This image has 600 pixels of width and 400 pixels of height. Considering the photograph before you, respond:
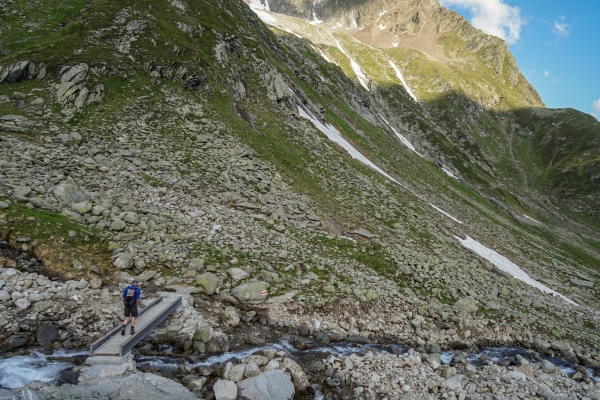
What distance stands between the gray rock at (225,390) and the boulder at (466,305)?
17.7 m

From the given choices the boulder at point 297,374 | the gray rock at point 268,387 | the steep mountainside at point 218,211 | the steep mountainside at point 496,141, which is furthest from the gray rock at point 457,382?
the steep mountainside at point 496,141

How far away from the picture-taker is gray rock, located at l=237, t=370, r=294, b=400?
1253cm

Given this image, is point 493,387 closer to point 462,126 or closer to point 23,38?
point 23,38

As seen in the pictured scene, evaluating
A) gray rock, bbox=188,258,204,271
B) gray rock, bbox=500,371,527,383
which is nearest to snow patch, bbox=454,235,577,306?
gray rock, bbox=500,371,527,383

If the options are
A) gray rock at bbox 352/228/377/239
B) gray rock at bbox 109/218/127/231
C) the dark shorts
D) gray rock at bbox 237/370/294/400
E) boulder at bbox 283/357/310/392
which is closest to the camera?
gray rock at bbox 237/370/294/400

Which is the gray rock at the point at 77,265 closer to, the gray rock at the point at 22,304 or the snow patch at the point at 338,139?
the gray rock at the point at 22,304

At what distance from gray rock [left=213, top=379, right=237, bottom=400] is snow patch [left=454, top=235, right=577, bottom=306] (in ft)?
112

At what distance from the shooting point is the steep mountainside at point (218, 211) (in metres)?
17.7

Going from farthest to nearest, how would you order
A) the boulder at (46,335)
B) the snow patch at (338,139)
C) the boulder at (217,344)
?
the snow patch at (338,139)
the boulder at (217,344)
the boulder at (46,335)

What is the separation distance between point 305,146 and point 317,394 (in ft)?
111

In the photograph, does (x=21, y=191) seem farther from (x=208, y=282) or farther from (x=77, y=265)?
(x=208, y=282)

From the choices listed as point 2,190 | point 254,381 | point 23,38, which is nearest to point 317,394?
point 254,381

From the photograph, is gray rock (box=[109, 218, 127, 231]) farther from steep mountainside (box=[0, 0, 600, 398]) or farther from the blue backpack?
the blue backpack

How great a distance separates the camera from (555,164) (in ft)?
497
